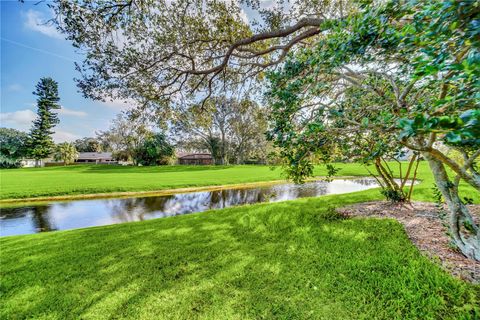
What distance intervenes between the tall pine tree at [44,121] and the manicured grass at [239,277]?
181ft

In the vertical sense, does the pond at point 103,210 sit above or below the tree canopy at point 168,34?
below

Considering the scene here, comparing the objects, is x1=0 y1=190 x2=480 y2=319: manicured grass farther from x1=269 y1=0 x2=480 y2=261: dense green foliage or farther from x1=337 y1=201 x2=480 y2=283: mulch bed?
x1=269 y1=0 x2=480 y2=261: dense green foliage

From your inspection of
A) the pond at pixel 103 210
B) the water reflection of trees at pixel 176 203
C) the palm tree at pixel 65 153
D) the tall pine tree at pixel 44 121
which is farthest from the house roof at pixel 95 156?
the water reflection of trees at pixel 176 203

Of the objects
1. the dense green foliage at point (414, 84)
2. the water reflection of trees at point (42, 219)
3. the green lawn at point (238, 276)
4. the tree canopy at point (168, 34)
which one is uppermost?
the tree canopy at point (168, 34)

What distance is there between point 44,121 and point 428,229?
62.3 m

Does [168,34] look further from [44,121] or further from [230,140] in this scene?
[44,121]

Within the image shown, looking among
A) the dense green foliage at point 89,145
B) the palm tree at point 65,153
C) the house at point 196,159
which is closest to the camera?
the palm tree at point 65,153

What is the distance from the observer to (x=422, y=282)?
2648 mm

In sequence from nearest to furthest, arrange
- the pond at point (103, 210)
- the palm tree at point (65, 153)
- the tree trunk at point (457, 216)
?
1. the tree trunk at point (457, 216)
2. the pond at point (103, 210)
3. the palm tree at point (65, 153)

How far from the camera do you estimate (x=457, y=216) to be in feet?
10.9

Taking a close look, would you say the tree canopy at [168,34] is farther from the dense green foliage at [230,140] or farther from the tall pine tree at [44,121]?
the tall pine tree at [44,121]

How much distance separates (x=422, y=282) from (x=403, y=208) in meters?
3.99

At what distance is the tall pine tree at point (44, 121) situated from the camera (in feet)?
148

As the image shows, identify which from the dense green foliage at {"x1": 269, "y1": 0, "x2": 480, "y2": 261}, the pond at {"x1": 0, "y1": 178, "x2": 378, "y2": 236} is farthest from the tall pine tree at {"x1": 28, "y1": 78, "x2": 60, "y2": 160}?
the dense green foliage at {"x1": 269, "y1": 0, "x2": 480, "y2": 261}
